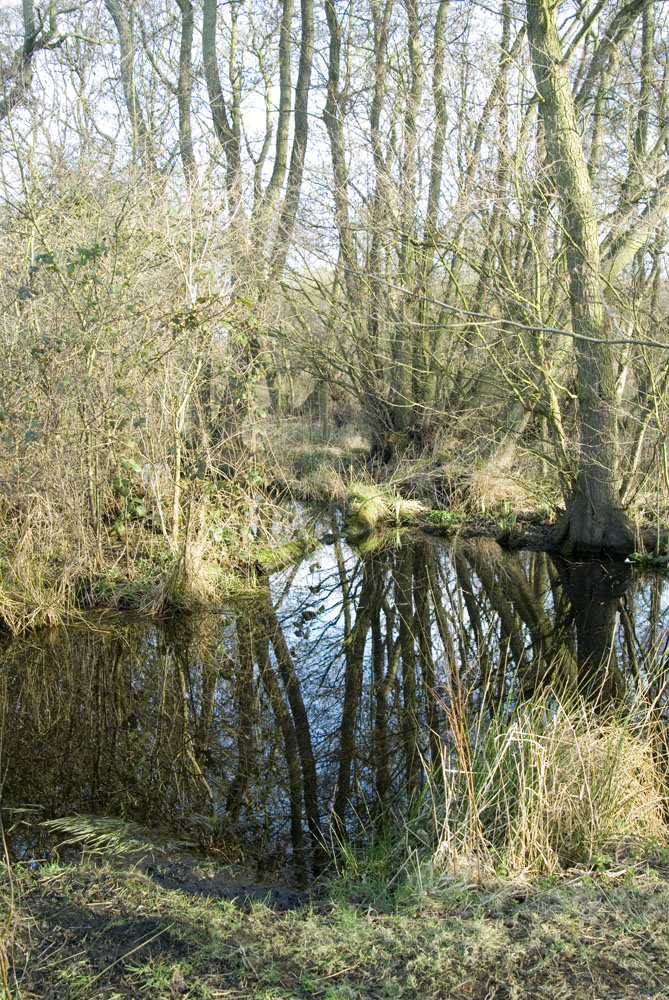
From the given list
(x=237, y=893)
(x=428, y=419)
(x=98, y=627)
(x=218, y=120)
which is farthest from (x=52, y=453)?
(x=218, y=120)

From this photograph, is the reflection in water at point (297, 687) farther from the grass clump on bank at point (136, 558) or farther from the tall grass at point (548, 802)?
the tall grass at point (548, 802)

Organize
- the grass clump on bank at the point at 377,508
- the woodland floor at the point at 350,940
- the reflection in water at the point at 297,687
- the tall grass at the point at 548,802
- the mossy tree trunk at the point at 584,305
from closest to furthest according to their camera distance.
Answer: the woodland floor at the point at 350,940 → the tall grass at the point at 548,802 → the reflection in water at the point at 297,687 → the mossy tree trunk at the point at 584,305 → the grass clump on bank at the point at 377,508

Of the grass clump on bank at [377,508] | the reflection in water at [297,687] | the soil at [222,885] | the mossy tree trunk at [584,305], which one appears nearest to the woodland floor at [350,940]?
the soil at [222,885]

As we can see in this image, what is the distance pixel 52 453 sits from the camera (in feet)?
26.0

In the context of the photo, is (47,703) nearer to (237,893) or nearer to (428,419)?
(237,893)

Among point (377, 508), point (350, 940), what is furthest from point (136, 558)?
point (350, 940)

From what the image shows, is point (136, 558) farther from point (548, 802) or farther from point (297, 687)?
point (548, 802)

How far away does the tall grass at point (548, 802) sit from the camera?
3.90 meters

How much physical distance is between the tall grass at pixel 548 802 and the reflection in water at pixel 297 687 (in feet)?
1.62

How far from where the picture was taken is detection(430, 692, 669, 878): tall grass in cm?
390

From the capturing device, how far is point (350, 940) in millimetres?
3223

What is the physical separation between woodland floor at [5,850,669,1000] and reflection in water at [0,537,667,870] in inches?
35.3

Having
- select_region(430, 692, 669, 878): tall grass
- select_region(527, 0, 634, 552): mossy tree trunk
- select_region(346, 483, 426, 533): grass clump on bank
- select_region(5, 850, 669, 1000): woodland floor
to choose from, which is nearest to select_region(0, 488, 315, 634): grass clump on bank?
select_region(346, 483, 426, 533): grass clump on bank

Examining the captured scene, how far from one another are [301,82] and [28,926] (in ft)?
47.6
